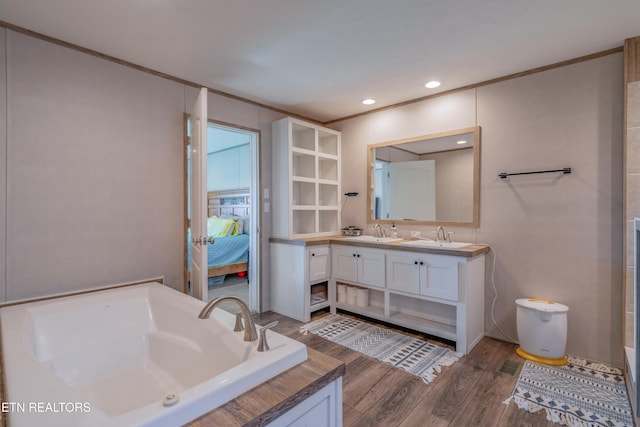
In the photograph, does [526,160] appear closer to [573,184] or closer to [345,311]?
[573,184]

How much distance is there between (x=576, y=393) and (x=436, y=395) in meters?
0.88

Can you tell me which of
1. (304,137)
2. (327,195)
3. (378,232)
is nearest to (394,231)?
(378,232)

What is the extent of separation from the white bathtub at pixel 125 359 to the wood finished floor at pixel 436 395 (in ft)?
2.80

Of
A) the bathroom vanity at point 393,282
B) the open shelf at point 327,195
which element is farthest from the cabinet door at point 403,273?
the open shelf at point 327,195

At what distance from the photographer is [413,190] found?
3.40m

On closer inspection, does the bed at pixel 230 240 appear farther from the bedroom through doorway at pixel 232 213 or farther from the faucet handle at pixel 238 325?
the faucet handle at pixel 238 325

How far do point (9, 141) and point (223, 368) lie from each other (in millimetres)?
1994

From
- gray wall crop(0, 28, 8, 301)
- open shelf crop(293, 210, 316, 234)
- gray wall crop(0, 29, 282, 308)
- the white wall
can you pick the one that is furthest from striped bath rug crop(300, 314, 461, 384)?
gray wall crop(0, 28, 8, 301)

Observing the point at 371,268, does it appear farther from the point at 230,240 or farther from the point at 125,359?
the point at 230,240

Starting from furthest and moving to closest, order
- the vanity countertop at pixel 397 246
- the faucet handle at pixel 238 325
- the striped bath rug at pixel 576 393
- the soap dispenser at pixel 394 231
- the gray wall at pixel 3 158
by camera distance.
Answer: the soap dispenser at pixel 394 231, the vanity countertop at pixel 397 246, the gray wall at pixel 3 158, the striped bath rug at pixel 576 393, the faucet handle at pixel 238 325

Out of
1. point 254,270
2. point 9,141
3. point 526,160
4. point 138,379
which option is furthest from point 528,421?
point 9,141

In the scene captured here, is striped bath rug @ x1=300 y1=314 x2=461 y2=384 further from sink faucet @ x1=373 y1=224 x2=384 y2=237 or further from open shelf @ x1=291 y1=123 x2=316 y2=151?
open shelf @ x1=291 y1=123 x2=316 y2=151

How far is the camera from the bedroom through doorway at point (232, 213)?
350 centimetres

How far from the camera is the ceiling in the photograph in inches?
72.2
